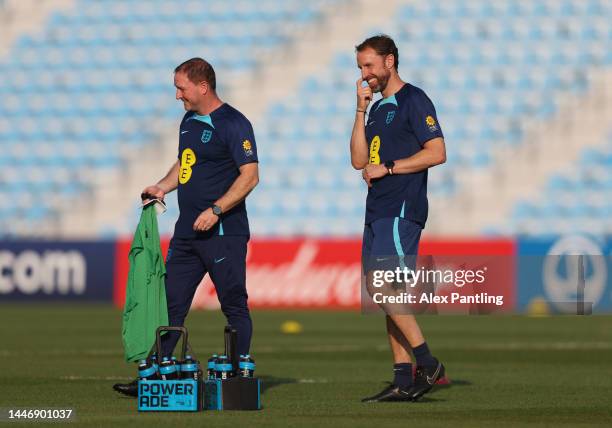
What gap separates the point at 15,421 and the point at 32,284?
57.7 ft

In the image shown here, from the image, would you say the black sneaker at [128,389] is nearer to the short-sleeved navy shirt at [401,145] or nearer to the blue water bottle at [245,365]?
the blue water bottle at [245,365]

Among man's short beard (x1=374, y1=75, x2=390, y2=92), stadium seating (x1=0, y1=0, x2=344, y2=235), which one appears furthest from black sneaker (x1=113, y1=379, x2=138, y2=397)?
stadium seating (x1=0, y1=0, x2=344, y2=235)

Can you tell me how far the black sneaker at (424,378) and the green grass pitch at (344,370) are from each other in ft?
0.29

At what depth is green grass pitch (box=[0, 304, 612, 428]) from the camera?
7766 mm

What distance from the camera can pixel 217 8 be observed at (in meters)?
32.3

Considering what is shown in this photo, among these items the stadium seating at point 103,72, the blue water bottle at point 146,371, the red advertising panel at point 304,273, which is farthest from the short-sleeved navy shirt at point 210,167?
the stadium seating at point 103,72

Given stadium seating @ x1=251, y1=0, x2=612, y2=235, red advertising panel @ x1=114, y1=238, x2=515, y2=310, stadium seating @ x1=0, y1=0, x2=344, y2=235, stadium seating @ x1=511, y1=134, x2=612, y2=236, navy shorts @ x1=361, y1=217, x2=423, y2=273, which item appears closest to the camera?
navy shorts @ x1=361, y1=217, x2=423, y2=273

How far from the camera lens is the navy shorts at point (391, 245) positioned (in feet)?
27.7

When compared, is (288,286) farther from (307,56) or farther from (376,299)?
(376,299)

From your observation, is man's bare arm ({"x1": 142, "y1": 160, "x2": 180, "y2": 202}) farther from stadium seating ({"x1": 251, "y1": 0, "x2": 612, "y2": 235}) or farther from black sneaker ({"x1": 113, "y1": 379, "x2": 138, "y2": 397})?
stadium seating ({"x1": 251, "y1": 0, "x2": 612, "y2": 235})

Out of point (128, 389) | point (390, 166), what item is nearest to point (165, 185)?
point (128, 389)

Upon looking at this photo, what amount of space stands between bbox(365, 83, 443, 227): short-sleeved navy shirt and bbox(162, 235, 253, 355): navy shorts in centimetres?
85

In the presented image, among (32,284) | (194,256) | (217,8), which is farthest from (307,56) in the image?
(194,256)

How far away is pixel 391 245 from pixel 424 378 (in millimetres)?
818
